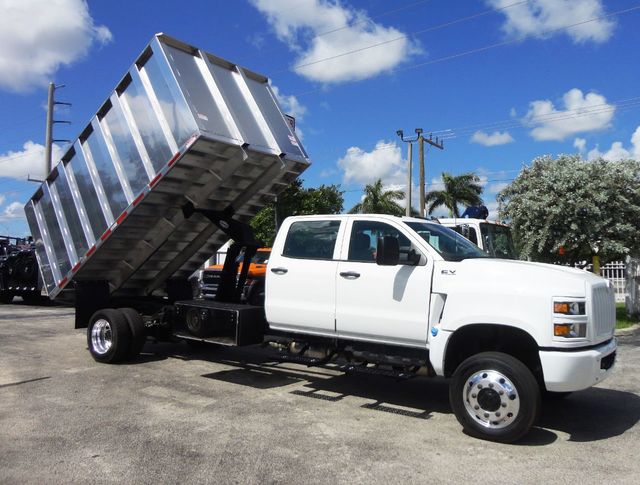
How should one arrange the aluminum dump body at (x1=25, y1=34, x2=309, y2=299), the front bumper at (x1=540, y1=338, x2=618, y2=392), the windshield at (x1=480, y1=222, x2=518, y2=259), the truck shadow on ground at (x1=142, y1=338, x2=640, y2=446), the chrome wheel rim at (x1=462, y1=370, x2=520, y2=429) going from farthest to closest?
the windshield at (x1=480, y1=222, x2=518, y2=259) < the aluminum dump body at (x1=25, y1=34, x2=309, y2=299) < the truck shadow on ground at (x1=142, y1=338, x2=640, y2=446) < the chrome wheel rim at (x1=462, y1=370, x2=520, y2=429) < the front bumper at (x1=540, y1=338, x2=618, y2=392)

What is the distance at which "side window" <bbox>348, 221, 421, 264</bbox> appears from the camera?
21.5ft

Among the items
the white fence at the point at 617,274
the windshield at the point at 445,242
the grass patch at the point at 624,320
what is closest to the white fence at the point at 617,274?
the white fence at the point at 617,274

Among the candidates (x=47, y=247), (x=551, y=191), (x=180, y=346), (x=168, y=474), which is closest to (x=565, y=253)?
(x=551, y=191)

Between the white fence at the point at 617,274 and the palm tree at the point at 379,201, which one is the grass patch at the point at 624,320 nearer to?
the white fence at the point at 617,274

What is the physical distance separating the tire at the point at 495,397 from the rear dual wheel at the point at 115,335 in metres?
5.03

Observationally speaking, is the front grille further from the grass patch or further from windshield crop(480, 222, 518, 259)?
the grass patch

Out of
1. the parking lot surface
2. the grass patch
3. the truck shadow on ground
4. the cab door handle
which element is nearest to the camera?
the parking lot surface

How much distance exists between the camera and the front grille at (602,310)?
539cm

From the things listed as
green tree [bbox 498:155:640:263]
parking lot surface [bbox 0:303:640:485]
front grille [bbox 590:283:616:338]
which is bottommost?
parking lot surface [bbox 0:303:640:485]

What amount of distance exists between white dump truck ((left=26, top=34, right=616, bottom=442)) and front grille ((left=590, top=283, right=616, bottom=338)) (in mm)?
27

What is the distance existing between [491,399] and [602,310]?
1358 mm

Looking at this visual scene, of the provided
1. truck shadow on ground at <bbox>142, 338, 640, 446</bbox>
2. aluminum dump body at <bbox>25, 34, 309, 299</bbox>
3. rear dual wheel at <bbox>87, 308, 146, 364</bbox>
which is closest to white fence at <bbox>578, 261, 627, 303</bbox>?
truck shadow on ground at <bbox>142, 338, 640, 446</bbox>

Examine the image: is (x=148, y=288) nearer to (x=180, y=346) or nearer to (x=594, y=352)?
(x=180, y=346)

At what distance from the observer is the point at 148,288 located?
10312mm
